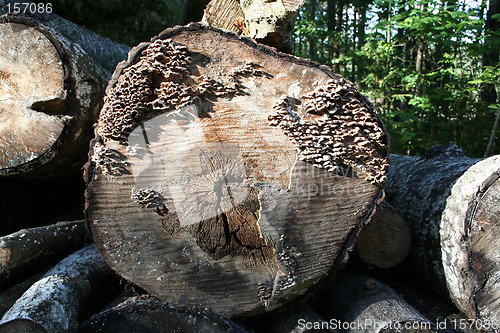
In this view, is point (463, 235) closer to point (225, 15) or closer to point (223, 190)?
point (223, 190)

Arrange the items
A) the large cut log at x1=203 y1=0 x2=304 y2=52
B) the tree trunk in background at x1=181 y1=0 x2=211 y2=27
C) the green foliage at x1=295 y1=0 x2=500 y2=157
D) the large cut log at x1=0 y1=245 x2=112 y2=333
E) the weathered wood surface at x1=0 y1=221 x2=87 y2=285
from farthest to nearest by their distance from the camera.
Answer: the green foliage at x1=295 y1=0 x2=500 y2=157 → the tree trunk in background at x1=181 y1=0 x2=211 y2=27 → the large cut log at x1=203 y1=0 x2=304 y2=52 → the weathered wood surface at x1=0 y1=221 x2=87 y2=285 → the large cut log at x1=0 y1=245 x2=112 y2=333

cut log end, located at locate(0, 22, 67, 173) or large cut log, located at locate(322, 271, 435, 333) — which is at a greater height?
cut log end, located at locate(0, 22, 67, 173)

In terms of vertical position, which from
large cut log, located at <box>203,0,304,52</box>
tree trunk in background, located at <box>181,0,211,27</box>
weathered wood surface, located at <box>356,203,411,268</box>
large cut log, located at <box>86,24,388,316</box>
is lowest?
weathered wood surface, located at <box>356,203,411,268</box>

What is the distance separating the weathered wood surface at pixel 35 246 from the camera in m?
1.53

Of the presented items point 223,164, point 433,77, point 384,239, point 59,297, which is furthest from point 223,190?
point 433,77

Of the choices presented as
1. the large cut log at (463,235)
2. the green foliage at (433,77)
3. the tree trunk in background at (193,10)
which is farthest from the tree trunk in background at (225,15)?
the green foliage at (433,77)

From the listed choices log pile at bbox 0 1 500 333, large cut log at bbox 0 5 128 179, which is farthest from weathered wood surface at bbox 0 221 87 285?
large cut log at bbox 0 5 128 179

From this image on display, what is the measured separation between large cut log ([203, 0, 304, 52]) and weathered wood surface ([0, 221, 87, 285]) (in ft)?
4.03

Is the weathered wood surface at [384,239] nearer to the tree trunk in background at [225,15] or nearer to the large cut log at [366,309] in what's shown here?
the large cut log at [366,309]

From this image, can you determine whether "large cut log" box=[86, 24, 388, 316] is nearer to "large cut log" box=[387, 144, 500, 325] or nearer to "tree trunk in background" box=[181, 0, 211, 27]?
"large cut log" box=[387, 144, 500, 325]

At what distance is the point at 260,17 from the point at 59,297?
53.7 inches

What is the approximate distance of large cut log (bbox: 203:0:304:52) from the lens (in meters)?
1.70

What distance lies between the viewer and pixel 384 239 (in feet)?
5.69

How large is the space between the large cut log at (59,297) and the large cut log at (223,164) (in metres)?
0.22
